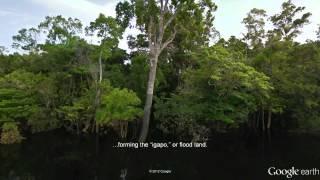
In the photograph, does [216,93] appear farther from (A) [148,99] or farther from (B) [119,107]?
(B) [119,107]

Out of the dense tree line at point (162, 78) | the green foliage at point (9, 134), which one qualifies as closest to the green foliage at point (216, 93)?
the dense tree line at point (162, 78)

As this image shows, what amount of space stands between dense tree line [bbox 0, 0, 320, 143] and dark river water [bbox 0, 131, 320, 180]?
172cm

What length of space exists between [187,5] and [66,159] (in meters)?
11.2

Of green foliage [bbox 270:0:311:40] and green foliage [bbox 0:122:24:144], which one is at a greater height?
green foliage [bbox 270:0:311:40]

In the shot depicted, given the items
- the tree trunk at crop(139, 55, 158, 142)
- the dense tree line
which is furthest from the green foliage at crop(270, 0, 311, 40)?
the tree trunk at crop(139, 55, 158, 142)

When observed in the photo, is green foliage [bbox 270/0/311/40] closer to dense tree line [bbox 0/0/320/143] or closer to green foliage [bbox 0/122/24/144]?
dense tree line [bbox 0/0/320/143]

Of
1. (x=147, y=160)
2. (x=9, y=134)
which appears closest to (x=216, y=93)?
(x=147, y=160)

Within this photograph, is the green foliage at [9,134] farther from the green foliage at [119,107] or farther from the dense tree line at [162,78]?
the green foliage at [119,107]

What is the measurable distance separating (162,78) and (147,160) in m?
11.8

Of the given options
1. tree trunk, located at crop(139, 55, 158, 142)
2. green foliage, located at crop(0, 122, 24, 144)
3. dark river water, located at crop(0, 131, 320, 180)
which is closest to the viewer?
dark river water, located at crop(0, 131, 320, 180)

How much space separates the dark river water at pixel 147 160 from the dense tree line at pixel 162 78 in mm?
1719

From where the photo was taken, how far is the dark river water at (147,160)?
46.4 ft

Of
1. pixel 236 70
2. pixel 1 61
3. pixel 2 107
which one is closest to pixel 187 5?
pixel 236 70

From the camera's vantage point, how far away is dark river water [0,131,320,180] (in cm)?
1414
